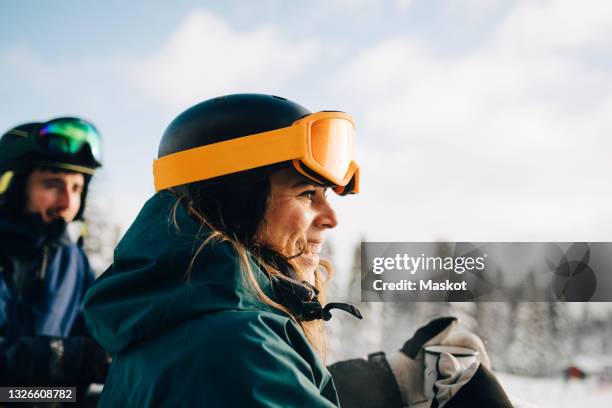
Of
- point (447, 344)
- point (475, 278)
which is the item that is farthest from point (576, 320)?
point (447, 344)

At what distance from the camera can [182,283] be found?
59.3 inches

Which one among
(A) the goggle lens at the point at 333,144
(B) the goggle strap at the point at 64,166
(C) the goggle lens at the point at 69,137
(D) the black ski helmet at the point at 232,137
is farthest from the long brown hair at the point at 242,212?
(C) the goggle lens at the point at 69,137

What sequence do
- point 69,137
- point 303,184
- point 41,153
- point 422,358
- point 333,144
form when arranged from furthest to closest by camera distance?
point 69,137
point 41,153
point 422,358
point 333,144
point 303,184

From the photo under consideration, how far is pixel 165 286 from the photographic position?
4.99 ft

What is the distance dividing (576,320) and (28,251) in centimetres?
4070

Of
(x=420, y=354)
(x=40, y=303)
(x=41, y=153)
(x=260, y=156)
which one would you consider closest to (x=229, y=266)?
(x=260, y=156)

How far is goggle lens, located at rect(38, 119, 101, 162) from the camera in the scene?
454 centimetres

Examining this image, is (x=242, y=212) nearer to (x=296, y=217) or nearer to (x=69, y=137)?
(x=296, y=217)

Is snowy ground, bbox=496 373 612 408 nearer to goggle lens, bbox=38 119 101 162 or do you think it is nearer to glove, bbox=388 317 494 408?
glove, bbox=388 317 494 408

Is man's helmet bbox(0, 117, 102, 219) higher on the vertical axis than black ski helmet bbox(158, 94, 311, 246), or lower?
higher

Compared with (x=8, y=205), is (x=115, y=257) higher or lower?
lower

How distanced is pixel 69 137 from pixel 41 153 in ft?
1.05

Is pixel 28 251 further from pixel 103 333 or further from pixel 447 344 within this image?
pixel 447 344

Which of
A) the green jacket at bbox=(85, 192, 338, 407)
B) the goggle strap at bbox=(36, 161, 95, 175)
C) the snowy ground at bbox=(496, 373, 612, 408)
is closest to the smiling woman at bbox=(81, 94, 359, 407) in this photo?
the green jacket at bbox=(85, 192, 338, 407)
